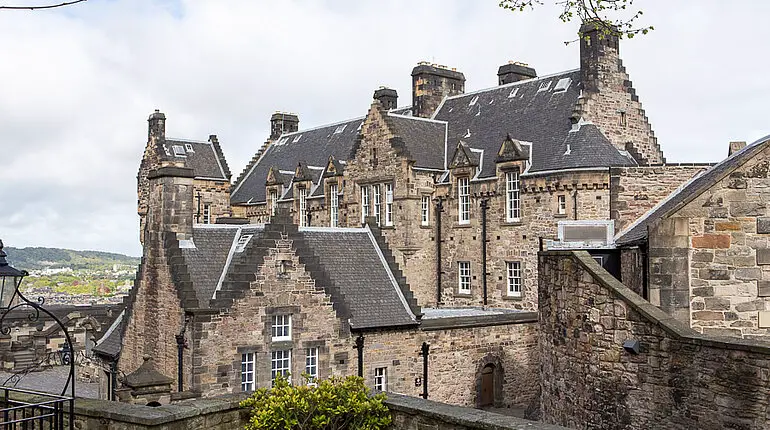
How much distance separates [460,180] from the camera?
35938mm

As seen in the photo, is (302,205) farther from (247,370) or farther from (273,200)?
(247,370)

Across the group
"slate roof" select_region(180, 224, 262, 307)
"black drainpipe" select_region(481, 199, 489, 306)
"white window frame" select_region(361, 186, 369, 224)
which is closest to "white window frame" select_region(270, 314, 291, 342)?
"slate roof" select_region(180, 224, 262, 307)

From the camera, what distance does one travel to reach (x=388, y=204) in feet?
122

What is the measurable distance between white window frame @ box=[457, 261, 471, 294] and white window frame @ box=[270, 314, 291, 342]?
47.9 ft

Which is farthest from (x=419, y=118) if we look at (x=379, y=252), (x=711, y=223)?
(x=711, y=223)

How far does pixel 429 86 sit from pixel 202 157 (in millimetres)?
19284

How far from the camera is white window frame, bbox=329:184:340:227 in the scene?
134 feet

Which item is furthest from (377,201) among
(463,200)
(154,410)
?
(154,410)

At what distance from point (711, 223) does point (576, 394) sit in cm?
332

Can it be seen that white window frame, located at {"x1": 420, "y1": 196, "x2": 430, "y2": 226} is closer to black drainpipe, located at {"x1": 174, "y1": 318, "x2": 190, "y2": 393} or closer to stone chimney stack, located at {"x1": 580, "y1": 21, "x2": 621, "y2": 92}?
stone chimney stack, located at {"x1": 580, "y1": 21, "x2": 621, "y2": 92}

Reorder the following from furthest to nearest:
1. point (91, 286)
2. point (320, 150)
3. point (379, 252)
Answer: point (91, 286), point (320, 150), point (379, 252)

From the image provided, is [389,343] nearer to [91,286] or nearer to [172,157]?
[172,157]

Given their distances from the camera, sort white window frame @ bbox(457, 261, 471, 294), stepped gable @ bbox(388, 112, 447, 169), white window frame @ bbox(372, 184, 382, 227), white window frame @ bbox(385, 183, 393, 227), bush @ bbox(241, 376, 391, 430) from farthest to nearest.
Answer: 1. white window frame @ bbox(372, 184, 382, 227)
2. white window frame @ bbox(385, 183, 393, 227)
3. stepped gable @ bbox(388, 112, 447, 169)
4. white window frame @ bbox(457, 261, 471, 294)
5. bush @ bbox(241, 376, 391, 430)

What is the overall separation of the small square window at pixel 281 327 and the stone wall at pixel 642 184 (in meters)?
9.80
